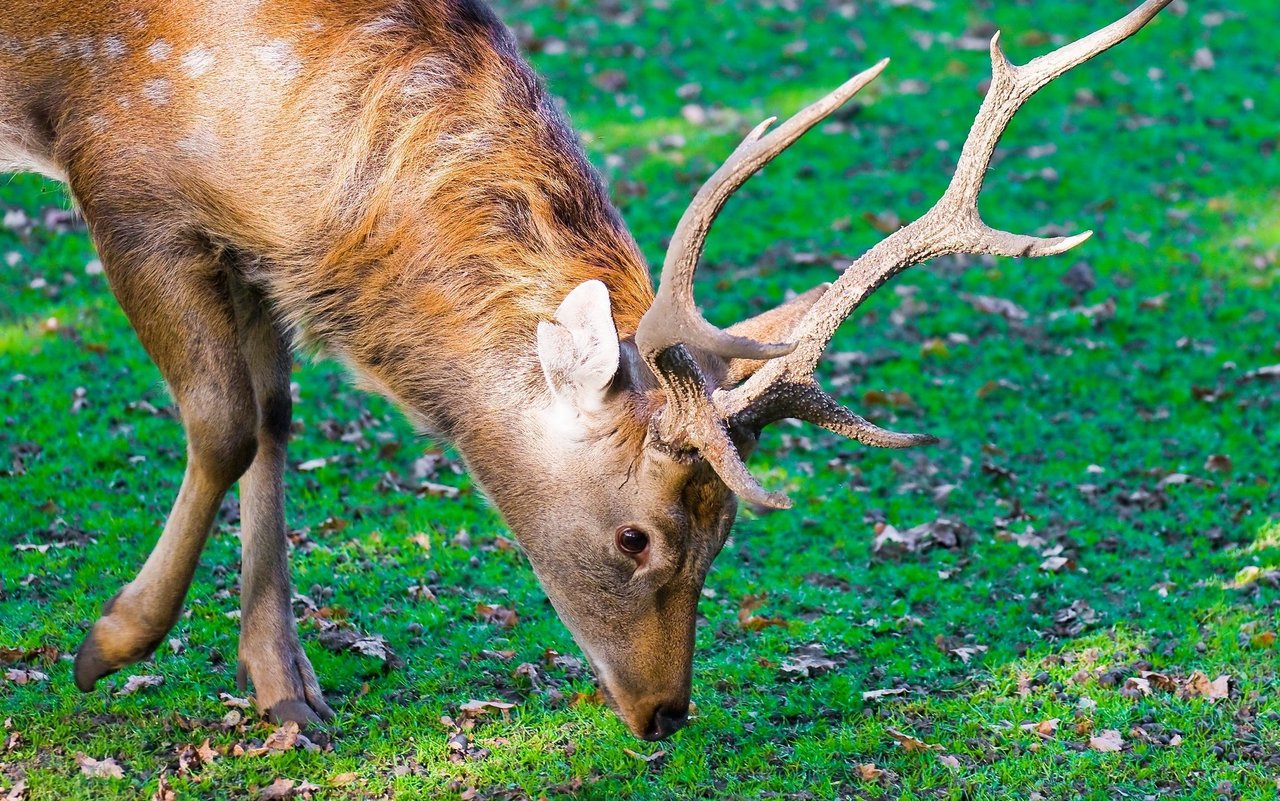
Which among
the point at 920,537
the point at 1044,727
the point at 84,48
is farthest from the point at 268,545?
the point at 920,537

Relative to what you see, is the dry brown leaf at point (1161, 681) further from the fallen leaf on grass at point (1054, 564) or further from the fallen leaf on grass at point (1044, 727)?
the fallen leaf on grass at point (1054, 564)

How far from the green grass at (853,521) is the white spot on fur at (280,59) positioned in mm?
2266

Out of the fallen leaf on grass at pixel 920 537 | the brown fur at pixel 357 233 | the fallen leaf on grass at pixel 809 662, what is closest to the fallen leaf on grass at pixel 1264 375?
the fallen leaf on grass at pixel 920 537

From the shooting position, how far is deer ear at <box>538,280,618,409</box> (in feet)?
14.7

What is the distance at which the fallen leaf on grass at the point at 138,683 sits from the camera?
5344 mm

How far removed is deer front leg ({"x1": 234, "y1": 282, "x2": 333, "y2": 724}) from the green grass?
207 millimetres

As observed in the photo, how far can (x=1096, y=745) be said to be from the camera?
5.43 metres

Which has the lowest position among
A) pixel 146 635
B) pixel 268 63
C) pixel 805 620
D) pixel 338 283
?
pixel 805 620

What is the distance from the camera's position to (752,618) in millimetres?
6426

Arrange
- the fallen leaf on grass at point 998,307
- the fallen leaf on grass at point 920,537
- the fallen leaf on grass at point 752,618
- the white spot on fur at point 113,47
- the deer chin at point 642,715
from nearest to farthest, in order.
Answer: the deer chin at point 642,715 → the white spot on fur at point 113,47 → the fallen leaf on grass at point 752,618 → the fallen leaf on grass at point 920,537 → the fallen leaf on grass at point 998,307

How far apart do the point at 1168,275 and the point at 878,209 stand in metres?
2.18

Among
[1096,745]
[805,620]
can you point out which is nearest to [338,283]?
[805,620]

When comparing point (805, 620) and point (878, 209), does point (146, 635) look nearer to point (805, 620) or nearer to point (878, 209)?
point (805, 620)

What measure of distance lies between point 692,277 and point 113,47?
7.75 feet
